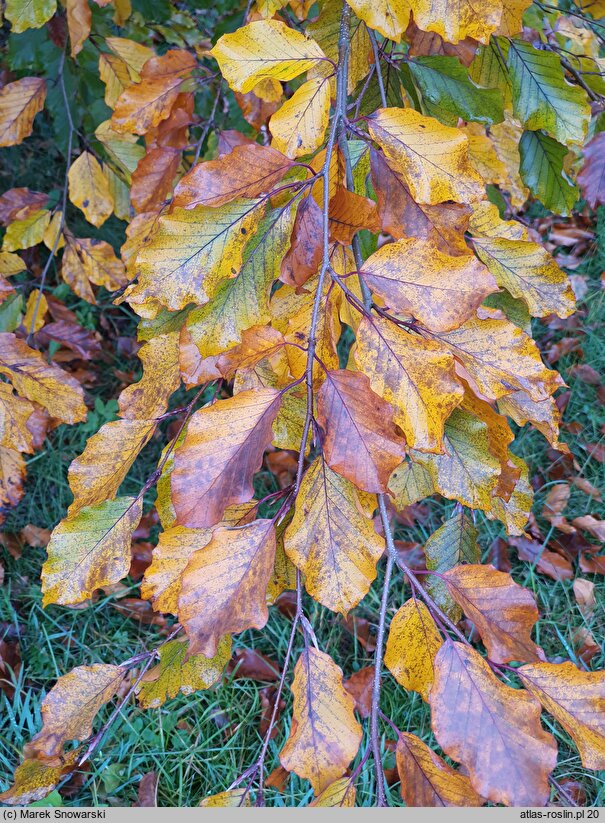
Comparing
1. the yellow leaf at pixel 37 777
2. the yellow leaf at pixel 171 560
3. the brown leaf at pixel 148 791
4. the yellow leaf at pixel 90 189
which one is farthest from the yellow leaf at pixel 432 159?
the brown leaf at pixel 148 791

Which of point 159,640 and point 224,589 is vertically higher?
point 224,589

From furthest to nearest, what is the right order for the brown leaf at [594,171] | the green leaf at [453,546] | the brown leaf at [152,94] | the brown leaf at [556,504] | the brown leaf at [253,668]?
the brown leaf at [556,504] < the brown leaf at [253,668] < the brown leaf at [594,171] < the brown leaf at [152,94] < the green leaf at [453,546]

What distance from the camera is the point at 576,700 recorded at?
531mm

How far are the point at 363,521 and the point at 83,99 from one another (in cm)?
156

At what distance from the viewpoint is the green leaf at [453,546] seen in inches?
30.8

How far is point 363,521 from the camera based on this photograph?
0.54 metres

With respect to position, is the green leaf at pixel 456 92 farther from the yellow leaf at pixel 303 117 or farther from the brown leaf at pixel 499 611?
the brown leaf at pixel 499 611

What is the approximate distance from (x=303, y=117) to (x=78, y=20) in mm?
687

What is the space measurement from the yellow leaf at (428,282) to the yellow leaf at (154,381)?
0.84 ft

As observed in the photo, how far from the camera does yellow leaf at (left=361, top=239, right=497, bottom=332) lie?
506mm

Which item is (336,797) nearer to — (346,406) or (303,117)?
(346,406)

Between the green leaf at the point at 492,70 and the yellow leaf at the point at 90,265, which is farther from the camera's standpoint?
the yellow leaf at the point at 90,265

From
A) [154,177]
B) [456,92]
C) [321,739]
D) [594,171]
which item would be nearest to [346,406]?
[321,739]

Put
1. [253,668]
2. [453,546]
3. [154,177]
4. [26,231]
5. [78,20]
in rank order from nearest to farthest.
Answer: [453,546], [154,177], [78,20], [26,231], [253,668]
